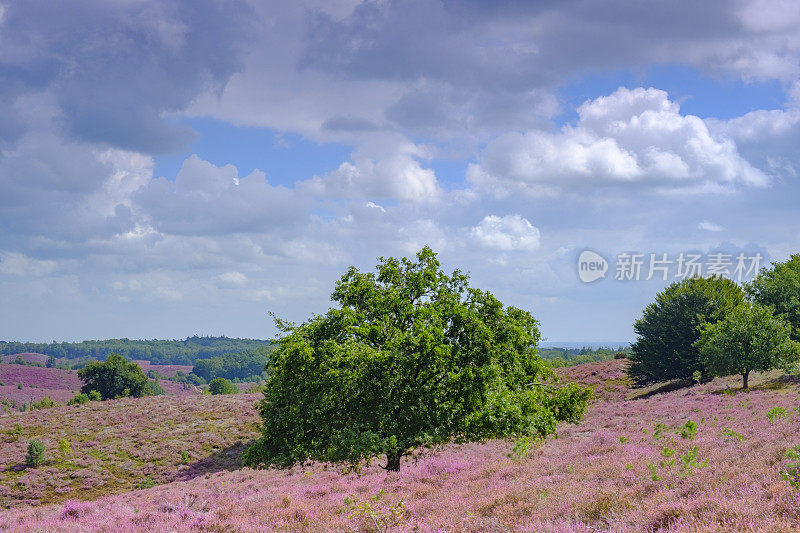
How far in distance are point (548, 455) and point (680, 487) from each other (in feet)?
28.4

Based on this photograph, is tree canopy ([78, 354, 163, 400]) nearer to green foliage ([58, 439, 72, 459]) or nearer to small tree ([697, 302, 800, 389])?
Answer: green foliage ([58, 439, 72, 459])

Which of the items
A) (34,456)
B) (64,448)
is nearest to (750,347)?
(34,456)

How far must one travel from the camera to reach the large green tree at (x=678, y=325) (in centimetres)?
5731

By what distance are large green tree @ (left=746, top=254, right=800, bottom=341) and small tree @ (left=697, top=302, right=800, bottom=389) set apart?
2416cm

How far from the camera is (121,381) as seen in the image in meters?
101

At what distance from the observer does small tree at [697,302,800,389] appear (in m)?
45.1

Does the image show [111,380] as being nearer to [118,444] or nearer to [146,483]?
[118,444]

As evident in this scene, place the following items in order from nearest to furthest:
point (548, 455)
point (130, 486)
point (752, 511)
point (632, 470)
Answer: point (752, 511)
point (632, 470)
point (548, 455)
point (130, 486)

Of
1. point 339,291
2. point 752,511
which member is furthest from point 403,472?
point 752,511

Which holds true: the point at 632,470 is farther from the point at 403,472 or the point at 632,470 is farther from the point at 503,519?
the point at 403,472

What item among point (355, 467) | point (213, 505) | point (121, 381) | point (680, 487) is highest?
point (680, 487)

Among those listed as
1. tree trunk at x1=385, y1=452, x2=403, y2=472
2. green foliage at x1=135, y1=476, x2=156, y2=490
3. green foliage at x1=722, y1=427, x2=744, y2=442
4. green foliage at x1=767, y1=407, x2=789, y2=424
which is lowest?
green foliage at x1=135, y1=476, x2=156, y2=490

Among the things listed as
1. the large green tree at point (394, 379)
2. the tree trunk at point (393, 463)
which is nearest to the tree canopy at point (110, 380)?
the large green tree at point (394, 379)

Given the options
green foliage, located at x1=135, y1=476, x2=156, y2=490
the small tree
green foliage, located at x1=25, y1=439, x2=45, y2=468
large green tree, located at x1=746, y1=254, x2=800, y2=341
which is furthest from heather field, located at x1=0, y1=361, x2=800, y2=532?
large green tree, located at x1=746, y1=254, x2=800, y2=341
